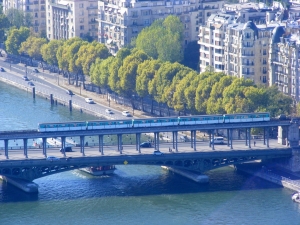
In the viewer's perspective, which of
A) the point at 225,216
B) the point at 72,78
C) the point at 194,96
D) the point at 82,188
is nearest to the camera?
the point at 225,216

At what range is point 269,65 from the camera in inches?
6270

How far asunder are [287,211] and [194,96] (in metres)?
33.7

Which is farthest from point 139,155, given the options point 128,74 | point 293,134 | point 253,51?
point 253,51

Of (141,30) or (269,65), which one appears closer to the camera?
(269,65)

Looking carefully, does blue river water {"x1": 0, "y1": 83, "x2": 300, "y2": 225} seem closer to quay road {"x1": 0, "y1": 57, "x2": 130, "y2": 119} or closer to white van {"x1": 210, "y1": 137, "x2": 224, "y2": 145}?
white van {"x1": 210, "y1": 137, "x2": 224, "y2": 145}

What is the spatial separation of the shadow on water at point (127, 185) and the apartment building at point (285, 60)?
24.8 meters

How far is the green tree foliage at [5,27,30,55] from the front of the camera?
19250cm

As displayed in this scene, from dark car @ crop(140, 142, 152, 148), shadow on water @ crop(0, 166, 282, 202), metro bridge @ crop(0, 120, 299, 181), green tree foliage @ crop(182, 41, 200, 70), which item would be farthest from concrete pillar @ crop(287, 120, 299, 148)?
green tree foliage @ crop(182, 41, 200, 70)

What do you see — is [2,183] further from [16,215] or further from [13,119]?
[13,119]

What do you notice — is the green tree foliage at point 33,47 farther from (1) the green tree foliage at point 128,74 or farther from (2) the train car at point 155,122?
(2) the train car at point 155,122

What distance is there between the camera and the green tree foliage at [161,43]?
173750mm

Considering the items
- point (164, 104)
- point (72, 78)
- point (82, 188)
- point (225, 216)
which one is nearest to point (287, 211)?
point (225, 216)

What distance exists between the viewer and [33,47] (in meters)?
189

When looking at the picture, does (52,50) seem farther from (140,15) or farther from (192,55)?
(192,55)
